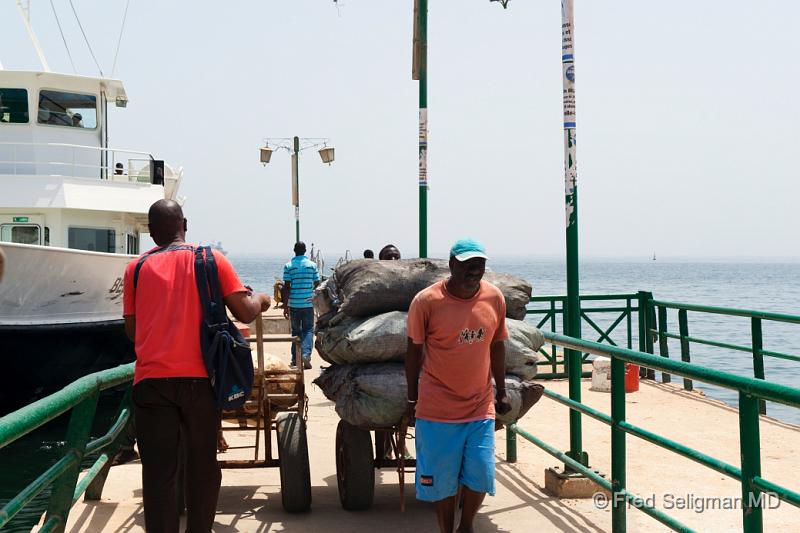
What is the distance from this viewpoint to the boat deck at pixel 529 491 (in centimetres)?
556

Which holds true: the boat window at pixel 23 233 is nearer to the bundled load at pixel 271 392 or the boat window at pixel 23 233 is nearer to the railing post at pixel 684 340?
the bundled load at pixel 271 392

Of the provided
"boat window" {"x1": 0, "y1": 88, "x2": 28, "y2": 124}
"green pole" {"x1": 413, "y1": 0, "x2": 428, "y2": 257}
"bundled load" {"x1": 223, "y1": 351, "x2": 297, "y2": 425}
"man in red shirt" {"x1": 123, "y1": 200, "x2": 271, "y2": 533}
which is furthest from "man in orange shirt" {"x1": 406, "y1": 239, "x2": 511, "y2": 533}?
"boat window" {"x1": 0, "y1": 88, "x2": 28, "y2": 124}

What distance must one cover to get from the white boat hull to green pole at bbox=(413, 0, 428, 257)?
4227 mm

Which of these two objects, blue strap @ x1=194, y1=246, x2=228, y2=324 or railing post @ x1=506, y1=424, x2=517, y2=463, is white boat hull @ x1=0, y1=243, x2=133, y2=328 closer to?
railing post @ x1=506, y1=424, x2=517, y2=463

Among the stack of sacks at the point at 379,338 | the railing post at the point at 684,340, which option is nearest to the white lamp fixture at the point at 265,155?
the railing post at the point at 684,340

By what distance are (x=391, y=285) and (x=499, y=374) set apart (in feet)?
3.30

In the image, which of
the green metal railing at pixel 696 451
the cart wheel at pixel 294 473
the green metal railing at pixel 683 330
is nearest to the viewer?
the green metal railing at pixel 696 451

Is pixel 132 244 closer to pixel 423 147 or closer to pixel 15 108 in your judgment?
pixel 15 108

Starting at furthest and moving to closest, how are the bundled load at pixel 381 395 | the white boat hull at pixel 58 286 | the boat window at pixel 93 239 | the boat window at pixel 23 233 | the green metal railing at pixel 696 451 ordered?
the boat window at pixel 93 239
the boat window at pixel 23 233
the white boat hull at pixel 58 286
the bundled load at pixel 381 395
the green metal railing at pixel 696 451

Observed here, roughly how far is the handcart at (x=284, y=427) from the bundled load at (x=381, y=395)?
620 millimetres

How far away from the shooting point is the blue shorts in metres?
4.48

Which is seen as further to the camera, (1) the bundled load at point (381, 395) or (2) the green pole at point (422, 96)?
(2) the green pole at point (422, 96)

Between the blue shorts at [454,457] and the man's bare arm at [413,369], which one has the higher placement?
the man's bare arm at [413,369]

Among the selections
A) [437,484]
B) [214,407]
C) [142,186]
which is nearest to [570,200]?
[437,484]
